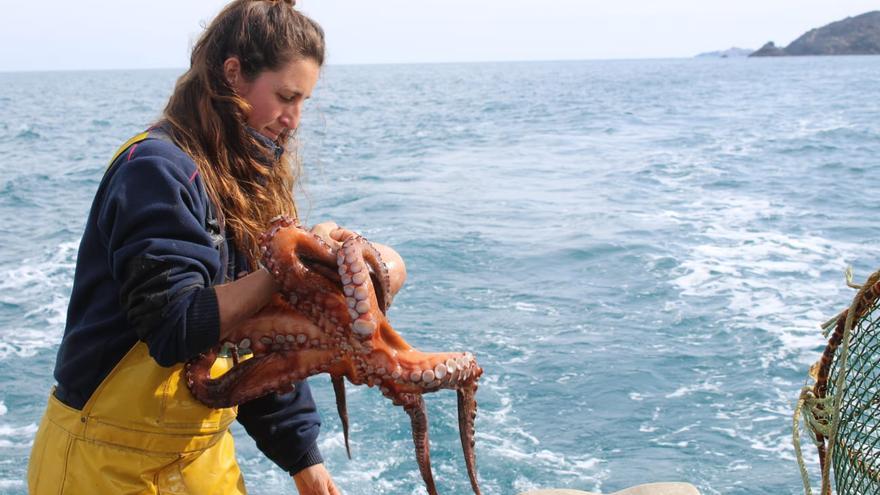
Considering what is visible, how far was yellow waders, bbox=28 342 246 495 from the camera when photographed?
7.18ft

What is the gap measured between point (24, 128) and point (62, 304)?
26.7m

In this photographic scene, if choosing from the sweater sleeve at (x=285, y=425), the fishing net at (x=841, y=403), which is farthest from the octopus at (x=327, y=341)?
the fishing net at (x=841, y=403)

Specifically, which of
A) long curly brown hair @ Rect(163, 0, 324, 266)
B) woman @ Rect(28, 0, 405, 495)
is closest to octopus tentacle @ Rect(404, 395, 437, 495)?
woman @ Rect(28, 0, 405, 495)

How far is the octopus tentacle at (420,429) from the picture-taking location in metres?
2.13

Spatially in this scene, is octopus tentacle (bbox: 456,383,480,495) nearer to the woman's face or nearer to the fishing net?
the woman's face

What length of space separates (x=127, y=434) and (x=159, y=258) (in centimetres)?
52

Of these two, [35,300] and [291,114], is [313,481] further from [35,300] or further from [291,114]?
[35,300]

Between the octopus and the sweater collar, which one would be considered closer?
the octopus

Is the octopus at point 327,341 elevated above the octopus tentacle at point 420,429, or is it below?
above

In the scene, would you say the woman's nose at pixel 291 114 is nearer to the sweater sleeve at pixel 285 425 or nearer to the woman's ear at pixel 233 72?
the woman's ear at pixel 233 72

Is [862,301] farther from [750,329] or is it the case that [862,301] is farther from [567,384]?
[750,329]

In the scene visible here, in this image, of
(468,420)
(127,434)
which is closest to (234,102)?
(127,434)

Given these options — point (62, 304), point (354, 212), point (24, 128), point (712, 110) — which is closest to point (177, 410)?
point (62, 304)

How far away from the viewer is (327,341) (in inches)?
82.6
